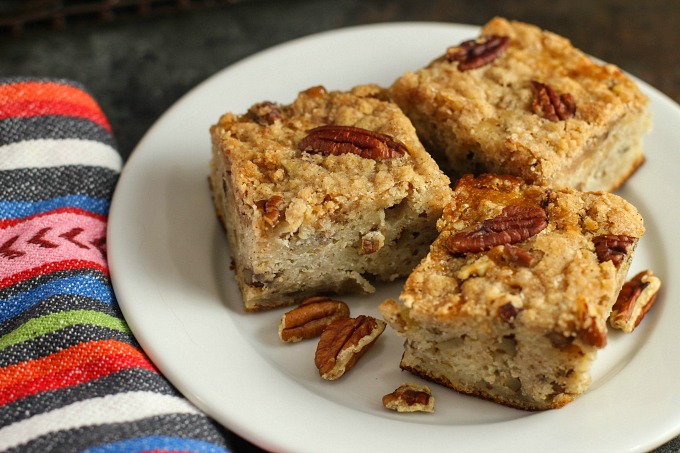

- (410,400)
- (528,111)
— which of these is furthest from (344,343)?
(528,111)

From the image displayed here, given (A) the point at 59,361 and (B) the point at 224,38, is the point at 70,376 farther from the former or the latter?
(B) the point at 224,38

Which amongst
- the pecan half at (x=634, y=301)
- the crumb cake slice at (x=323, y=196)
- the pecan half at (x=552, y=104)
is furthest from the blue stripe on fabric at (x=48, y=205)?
the pecan half at (x=634, y=301)

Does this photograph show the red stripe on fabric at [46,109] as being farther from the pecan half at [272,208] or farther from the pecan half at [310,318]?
the pecan half at [310,318]

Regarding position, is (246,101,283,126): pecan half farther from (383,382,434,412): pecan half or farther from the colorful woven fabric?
(383,382,434,412): pecan half

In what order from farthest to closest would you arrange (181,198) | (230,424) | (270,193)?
(181,198) → (270,193) → (230,424)

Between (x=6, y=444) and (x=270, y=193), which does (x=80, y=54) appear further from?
(x=6, y=444)

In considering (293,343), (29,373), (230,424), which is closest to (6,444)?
(29,373)

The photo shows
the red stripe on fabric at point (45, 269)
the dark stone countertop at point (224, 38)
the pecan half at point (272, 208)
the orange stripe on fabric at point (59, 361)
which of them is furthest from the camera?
the dark stone countertop at point (224, 38)
